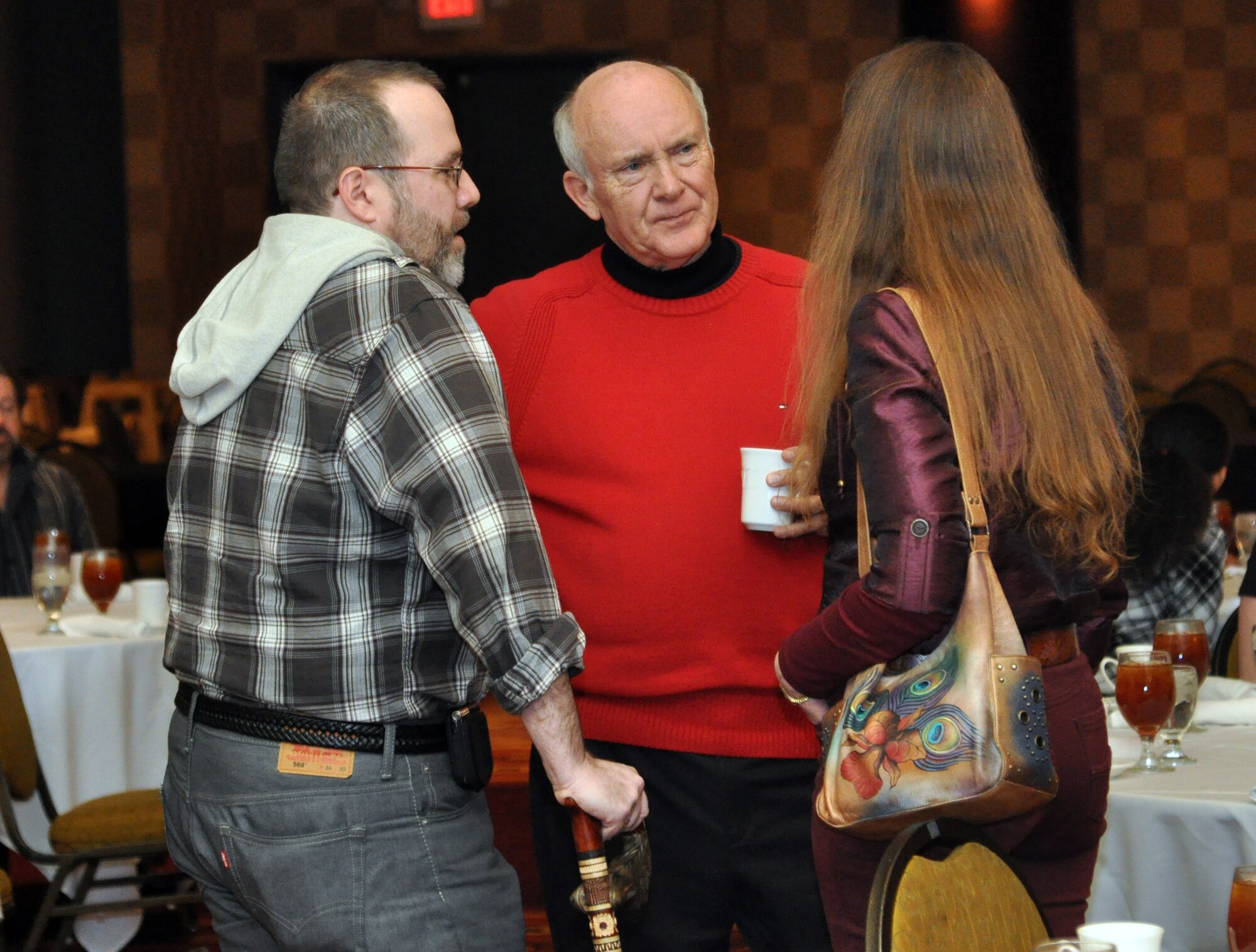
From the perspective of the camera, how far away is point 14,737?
10.3ft

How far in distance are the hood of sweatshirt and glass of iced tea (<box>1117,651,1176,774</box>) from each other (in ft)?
3.66

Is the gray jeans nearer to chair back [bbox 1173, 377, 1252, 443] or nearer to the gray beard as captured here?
the gray beard

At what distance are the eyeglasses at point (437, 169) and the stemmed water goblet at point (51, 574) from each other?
241 centimetres

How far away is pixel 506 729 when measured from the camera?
4367 millimetres

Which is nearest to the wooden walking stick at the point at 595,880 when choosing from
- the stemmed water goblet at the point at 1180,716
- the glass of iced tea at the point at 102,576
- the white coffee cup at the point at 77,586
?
the stemmed water goblet at the point at 1180,716

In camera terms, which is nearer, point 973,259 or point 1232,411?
point 973,259

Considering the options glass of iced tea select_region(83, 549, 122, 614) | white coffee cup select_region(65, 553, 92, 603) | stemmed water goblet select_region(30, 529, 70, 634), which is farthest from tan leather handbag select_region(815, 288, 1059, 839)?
white coffee cup select_region(65, 553, 92, 603)

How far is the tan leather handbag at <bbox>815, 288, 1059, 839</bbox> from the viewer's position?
1.40 m

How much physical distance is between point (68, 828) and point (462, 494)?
216 cm

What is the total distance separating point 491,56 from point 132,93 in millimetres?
2291

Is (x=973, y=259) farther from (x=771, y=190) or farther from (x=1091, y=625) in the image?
A: (x=771, y=190)

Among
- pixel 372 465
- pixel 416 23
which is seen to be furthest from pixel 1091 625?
pixel 416 23

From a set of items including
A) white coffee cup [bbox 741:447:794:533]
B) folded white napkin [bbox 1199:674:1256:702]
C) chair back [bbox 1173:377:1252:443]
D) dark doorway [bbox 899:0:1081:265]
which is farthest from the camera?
dark doorway [bbox 899:0:1081:265]

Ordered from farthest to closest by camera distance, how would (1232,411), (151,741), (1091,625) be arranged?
(1232,411) < (151,741) < (1091,625)
